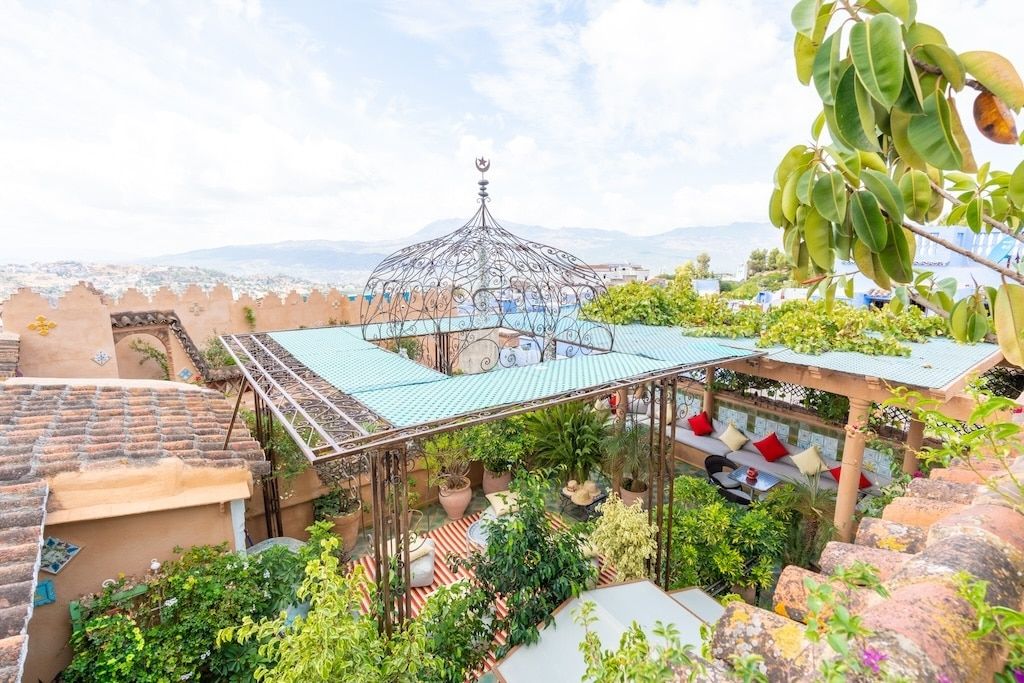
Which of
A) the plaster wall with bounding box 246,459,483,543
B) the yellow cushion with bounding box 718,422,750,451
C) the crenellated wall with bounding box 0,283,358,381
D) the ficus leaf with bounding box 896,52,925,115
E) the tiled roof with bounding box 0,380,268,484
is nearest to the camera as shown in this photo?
the ficus leaf with bounding box 896,52,925,115

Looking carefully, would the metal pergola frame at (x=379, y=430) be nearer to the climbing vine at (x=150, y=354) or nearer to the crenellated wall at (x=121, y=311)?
the crenellated wall at (x=121, y=311)

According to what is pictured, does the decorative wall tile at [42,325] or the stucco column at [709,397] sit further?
the stucco column at [709,397]

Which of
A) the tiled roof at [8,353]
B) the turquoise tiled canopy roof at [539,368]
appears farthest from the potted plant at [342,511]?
the tiled roof at [8,353]

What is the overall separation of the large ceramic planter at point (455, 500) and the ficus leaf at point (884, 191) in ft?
23.6

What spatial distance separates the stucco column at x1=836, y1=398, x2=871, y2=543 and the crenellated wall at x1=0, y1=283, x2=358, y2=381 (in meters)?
13.8

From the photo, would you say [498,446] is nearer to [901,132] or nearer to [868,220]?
[868,220]

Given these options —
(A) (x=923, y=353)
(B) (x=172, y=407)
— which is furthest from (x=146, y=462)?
(A) (x=923, y=353)

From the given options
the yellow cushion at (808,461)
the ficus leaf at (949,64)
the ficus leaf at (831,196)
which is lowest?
the yellow cushion at (808,461)

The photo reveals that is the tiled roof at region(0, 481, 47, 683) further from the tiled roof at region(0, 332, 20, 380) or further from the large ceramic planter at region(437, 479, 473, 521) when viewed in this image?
the large ceramic planter at region(437, 479, 473, 521)

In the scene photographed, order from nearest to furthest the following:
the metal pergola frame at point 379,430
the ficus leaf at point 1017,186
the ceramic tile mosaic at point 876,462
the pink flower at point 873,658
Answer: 1. the pink flower at point 873,658
2. the ficus leaf at point 1017,186
3. the metal pergola frame at point 379,430
4. the ceramic tile mosaic at point 876,462

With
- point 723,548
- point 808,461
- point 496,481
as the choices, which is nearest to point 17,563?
point 723,548

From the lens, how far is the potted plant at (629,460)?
23.6 ft

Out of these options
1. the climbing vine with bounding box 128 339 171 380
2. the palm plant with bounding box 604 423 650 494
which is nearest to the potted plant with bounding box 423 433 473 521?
the palm plant with bounding box 604 423 650 494

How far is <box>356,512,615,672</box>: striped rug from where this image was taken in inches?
209
